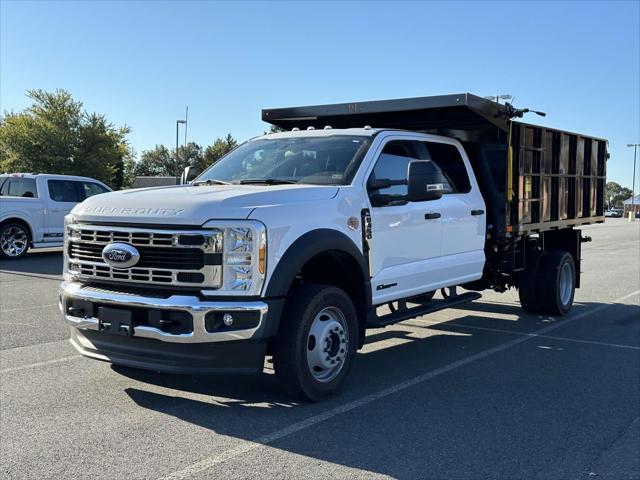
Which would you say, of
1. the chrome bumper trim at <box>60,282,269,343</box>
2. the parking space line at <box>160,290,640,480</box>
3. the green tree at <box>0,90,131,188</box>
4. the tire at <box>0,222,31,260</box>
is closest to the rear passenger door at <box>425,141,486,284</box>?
the parking space line at <box>160,290,640,480</box>

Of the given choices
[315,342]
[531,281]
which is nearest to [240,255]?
[315,342]

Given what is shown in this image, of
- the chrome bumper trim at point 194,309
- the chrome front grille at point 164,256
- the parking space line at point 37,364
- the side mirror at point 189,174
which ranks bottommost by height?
the parking space line at point 37,364

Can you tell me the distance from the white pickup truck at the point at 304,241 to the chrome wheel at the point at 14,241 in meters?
9.90

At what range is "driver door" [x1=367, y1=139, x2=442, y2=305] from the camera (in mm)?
5887

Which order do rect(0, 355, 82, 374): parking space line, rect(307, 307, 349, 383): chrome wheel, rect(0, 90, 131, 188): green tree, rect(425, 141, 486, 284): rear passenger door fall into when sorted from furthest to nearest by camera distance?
rect(0, 90, 131, 188): green tree, rect(425, 141, 486, 284): rear passenger door, rect(0, 355, 82, 374): parking space line, rect(307, 307, 349, 383): chrome wheel

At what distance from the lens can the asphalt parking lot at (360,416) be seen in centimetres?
399

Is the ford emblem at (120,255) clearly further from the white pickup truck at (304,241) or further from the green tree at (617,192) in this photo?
the green tree at (617,192)

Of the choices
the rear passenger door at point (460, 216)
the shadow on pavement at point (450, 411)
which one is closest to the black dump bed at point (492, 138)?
the rear passenger door at point (460, 216)

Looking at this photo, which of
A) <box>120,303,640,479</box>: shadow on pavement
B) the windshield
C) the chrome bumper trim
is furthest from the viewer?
the windshield

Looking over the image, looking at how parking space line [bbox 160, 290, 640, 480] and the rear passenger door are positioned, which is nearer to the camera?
parking space line [bbox 160, 290, 640, 480]

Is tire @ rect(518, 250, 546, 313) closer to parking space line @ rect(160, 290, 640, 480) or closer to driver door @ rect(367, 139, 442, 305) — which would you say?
parking space line @ rect(160, 290, 640, 480)

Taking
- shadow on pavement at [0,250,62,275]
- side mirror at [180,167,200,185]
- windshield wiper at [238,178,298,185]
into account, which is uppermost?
side mirror at [180,167,200,185]

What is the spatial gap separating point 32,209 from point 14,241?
0.86 m

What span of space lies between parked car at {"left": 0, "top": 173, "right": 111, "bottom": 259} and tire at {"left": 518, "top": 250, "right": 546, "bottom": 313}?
11.5m
